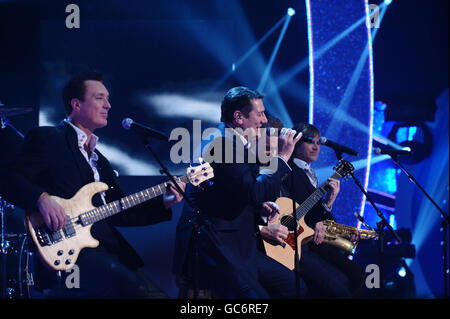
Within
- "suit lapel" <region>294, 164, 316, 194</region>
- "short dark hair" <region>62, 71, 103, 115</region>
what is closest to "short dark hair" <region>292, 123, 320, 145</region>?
"suit lapel" <region>294, 164, 316, 194</region>

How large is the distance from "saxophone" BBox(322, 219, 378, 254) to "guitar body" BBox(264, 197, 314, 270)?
0.41m

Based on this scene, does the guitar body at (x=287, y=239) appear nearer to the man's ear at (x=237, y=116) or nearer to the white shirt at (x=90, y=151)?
the man's ear at (x=237, y=116)

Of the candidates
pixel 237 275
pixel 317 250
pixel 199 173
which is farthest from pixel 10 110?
pixel 317 250

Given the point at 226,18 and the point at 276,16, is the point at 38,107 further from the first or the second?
the point at 276,16

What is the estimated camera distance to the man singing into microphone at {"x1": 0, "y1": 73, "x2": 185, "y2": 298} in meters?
3.58

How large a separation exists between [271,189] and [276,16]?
3101mm

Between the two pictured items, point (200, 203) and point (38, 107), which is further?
point (38, 107)

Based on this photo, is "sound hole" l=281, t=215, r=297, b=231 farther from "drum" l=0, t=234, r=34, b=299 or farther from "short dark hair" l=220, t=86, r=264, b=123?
"drum" l=0, t=234, r=34, b=299

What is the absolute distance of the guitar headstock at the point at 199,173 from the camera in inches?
156

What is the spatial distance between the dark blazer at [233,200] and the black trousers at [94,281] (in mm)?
481

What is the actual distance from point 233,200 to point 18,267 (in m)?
2.28
